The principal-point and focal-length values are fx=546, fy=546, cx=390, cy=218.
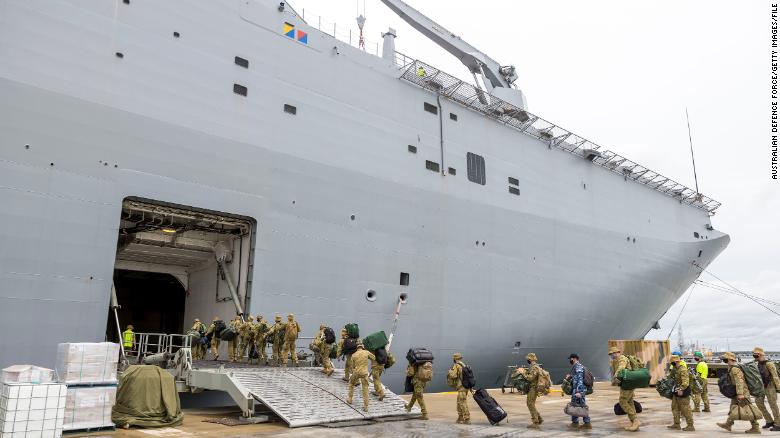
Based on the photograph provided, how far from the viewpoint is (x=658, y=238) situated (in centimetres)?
2372

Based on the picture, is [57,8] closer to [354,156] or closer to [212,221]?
[212,221]

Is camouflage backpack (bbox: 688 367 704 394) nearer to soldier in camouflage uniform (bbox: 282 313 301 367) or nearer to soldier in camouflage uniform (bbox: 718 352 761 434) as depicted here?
soldier in camouflage uniform (bbox: 718 352 761 434)

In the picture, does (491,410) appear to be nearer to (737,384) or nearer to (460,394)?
(460,394)

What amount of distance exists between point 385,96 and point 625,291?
12.9 meters

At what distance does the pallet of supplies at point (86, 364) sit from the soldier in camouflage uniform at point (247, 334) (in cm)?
395

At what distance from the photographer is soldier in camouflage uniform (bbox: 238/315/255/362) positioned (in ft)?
38.7

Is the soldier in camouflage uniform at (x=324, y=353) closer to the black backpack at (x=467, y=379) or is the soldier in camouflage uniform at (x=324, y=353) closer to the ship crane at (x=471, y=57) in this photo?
the black backpack at (x=467, y=379)

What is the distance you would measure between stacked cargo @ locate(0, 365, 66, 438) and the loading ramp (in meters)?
2.69

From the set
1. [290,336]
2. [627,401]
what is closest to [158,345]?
[290,336]

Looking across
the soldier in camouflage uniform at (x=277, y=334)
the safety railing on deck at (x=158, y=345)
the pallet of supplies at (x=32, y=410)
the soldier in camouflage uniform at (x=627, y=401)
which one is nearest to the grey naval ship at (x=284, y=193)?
the safety railing on deck at (x=158, y=345)

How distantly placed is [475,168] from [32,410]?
1371cm

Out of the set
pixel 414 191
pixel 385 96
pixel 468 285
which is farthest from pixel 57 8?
pixel 468 285

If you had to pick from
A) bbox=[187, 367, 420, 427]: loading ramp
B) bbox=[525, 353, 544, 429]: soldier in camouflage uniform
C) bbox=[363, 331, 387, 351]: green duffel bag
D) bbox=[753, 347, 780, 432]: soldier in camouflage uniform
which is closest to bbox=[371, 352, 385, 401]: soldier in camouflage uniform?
bbox=[187, 367, 420, 427]: loading ramp

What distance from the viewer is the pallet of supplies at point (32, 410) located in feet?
21.2
